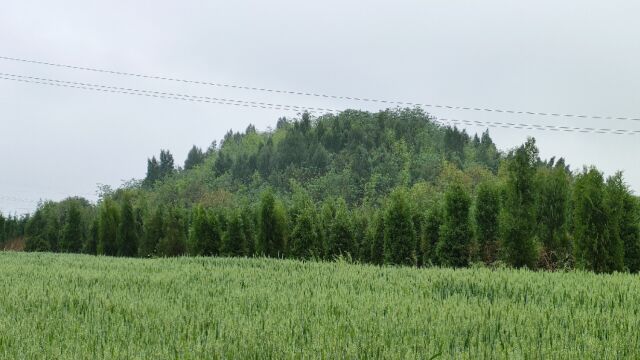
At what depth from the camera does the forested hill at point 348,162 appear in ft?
302

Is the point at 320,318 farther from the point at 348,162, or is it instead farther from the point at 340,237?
the point at 348,162

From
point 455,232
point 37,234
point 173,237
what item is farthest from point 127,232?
point 455,232

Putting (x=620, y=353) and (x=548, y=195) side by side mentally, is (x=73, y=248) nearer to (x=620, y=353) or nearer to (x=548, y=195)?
(x=548, y=195)

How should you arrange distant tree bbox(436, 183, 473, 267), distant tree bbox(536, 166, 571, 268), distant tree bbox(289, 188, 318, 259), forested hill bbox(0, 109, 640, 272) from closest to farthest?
1. forested hill bbox(0, 109, 640, 272)
2. distant tree bbox(436, 183, 473, 267)
3. distant tree bbox(536, 166, 571, 268)
4. distant tree bbox(289, 188, 318, 259)

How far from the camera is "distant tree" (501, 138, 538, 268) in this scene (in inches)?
788

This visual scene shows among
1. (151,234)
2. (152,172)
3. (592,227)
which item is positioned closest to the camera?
(592,227)

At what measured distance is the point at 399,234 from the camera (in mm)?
25297

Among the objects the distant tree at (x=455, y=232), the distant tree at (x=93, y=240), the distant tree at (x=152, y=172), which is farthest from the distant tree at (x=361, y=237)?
the distant tree at (x=152, y=172)

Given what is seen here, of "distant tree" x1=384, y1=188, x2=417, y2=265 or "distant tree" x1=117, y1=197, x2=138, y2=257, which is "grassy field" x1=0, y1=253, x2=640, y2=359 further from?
"distant tree" x1=117, y1=197, x2=138, y2=257

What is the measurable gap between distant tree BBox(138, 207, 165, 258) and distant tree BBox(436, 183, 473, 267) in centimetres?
1779

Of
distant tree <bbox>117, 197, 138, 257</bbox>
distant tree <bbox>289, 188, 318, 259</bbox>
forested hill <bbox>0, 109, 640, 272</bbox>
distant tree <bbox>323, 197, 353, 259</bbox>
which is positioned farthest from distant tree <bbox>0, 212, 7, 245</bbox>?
distant tree <bbox>323, 197, 353, 259</bbox>

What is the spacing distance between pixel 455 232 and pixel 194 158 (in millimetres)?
124431

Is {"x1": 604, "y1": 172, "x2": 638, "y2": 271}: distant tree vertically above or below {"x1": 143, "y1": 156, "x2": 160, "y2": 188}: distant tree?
above

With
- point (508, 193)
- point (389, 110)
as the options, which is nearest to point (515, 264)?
point (508, 193)
